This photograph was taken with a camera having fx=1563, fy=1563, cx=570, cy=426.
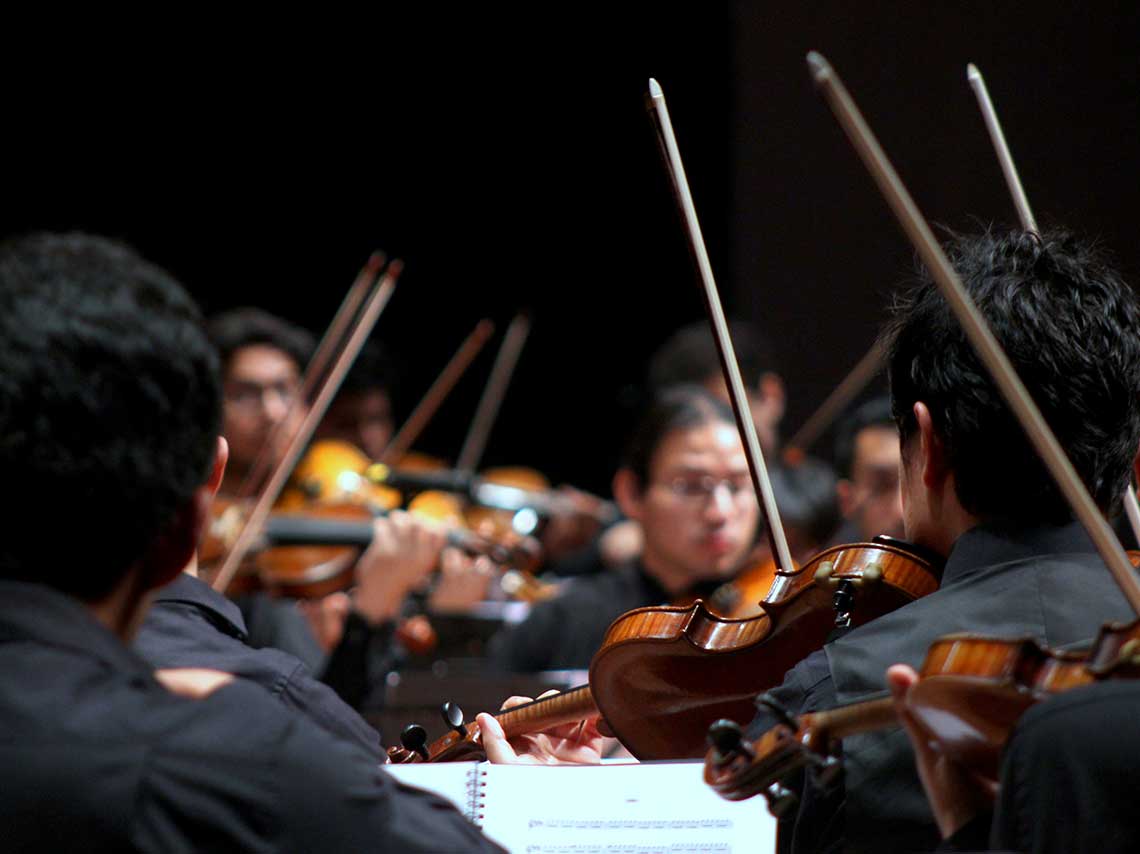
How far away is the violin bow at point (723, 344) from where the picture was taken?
5.92ft

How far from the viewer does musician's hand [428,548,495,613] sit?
404cm

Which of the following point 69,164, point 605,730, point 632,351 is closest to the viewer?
point 605,730

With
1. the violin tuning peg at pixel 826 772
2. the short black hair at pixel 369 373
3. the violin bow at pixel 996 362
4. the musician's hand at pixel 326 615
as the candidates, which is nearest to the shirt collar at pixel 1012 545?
the violin bow at pixel 996 362

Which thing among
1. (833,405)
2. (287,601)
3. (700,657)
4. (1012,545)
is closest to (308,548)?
(287,601)

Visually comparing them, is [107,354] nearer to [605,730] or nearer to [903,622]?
[903,622]

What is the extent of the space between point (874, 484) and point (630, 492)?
1.83 feet

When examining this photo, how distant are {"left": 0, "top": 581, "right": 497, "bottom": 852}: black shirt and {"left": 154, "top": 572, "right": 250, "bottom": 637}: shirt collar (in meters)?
0.66

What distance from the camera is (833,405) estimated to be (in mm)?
4012

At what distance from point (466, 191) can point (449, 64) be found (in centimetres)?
48

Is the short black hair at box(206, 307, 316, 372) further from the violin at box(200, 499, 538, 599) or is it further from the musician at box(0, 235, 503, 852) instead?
the musician at box(0, 235, 503, 852)

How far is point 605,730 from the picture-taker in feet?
5.89

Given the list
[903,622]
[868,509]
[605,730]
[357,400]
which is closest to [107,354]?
[903,622]

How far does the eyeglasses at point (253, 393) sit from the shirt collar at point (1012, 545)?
3.08 m

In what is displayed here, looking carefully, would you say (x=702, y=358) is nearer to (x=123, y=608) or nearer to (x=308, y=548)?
(x=308, y=548)
